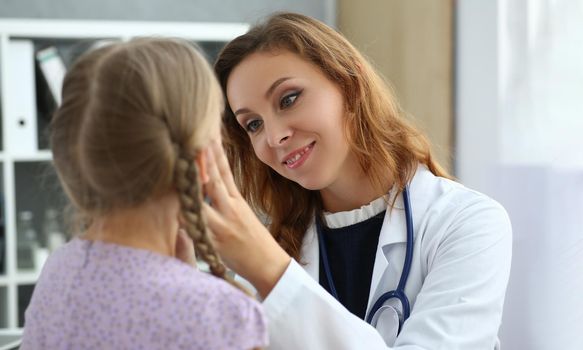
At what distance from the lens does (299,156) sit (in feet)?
4.97

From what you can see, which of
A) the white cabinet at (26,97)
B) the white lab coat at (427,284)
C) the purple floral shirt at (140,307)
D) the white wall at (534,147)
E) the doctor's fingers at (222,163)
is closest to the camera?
the purple floral shirt at (140,307)

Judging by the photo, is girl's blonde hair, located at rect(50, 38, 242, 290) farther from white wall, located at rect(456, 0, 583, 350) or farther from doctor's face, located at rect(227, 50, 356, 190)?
white wall, located at rect(456, 0, 583, 350)

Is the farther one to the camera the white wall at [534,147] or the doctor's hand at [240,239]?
the white wall at [534,147]

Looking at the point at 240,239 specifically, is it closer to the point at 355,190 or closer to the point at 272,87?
the point at 272,87

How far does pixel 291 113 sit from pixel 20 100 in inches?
67.3

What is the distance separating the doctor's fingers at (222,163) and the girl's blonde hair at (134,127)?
0.05m

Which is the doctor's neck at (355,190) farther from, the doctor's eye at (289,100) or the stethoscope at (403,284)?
the doctor's eye at (289,100)

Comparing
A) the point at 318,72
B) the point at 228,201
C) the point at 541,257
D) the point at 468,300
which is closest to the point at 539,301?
the point at 541,257

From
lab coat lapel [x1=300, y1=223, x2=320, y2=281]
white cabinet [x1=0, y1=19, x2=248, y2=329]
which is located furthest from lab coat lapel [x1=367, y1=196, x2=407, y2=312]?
white cabinet [x1=0, y1=19, x2=248, y2=329]

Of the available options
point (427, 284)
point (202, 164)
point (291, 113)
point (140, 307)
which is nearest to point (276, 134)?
point (291, 113)

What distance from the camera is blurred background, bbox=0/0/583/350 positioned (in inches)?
69.8

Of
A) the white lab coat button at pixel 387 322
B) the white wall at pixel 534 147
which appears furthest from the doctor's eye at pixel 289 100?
the white wall at pixel 534 147

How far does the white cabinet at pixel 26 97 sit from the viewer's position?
283 cm

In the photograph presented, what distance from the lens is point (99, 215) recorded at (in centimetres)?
90
